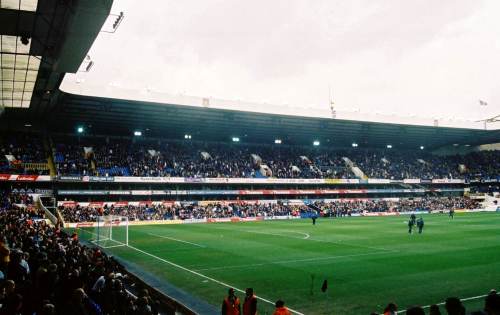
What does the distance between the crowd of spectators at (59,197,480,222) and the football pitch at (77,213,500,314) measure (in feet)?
60.9

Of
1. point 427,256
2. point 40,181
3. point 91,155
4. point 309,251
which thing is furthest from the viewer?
point 91,155

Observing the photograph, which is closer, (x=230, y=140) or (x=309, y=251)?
(x=309, y=251)

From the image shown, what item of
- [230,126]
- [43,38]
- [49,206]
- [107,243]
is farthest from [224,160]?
[43,38]

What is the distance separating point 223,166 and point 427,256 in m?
44.1

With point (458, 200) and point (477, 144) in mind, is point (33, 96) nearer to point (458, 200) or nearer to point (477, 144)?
point (458, 200)

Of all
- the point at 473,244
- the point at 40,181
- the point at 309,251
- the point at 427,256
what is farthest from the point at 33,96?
the point at 473,244

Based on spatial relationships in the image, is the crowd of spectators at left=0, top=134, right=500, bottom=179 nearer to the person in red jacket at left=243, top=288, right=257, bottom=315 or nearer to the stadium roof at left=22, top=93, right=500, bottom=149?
the stadium roof at left=22, top=93, right=500, bottom=149

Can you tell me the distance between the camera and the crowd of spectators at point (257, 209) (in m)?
48.9

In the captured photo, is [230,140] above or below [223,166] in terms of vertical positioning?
above

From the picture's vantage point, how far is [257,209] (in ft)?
194

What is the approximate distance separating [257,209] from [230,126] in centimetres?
1256

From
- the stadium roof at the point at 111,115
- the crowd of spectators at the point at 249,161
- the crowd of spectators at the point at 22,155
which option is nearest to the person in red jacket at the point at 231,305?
the stadium roof at the point at 111,115

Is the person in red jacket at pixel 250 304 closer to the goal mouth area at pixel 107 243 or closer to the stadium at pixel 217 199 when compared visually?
the stadium at pixel 217 199

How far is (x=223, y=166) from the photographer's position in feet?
208
